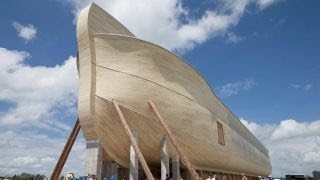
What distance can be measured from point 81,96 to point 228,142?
15000 mm

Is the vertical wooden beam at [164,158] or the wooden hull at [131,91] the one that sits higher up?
the wooden hull at [131,91]

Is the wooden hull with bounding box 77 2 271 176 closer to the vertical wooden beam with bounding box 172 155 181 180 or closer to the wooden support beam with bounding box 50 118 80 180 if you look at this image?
the vertical wooden beam with bounding box 172 155 181 180

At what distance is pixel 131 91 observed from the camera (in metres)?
17.5

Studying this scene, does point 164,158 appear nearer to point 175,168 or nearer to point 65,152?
point 175,168

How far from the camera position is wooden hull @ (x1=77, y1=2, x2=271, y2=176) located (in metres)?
16.8

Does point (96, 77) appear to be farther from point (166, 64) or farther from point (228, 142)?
point (228, 142)

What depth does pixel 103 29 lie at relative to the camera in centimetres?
1817

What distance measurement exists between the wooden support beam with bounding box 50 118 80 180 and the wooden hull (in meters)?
2.58

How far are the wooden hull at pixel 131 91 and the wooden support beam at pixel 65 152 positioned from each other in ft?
8.46

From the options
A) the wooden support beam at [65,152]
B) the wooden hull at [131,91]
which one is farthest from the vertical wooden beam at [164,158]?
the wooden support beam at [65,152]

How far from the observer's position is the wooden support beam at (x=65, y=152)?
18.3m

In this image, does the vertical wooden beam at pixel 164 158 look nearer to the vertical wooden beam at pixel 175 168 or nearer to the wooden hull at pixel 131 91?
the wooden hull at pixel 131 91

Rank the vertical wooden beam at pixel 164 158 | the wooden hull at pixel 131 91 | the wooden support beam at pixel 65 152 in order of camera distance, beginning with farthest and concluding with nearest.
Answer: the vertical wooden beam at pixel 164 158
the wooden support beam at pixel 65 152
the wooden hull at pixel 131 91

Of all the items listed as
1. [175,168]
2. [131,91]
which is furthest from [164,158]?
[131,91]
